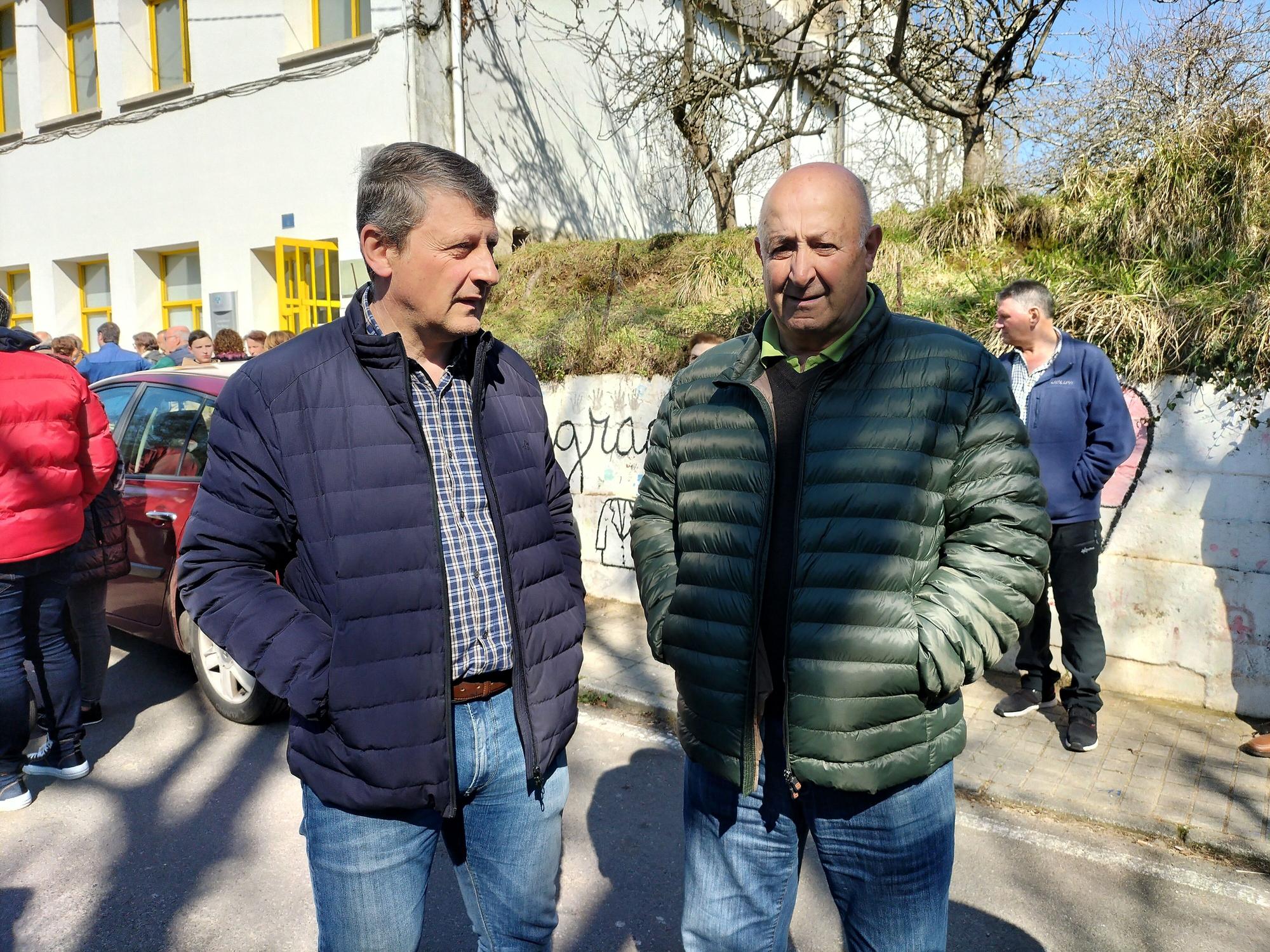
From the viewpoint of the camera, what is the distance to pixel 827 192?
1.87m

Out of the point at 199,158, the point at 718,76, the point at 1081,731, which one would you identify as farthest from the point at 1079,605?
the point at 199,158

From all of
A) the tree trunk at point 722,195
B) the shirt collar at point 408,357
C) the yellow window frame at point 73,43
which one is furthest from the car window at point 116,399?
the yellow window frame at point 73,43

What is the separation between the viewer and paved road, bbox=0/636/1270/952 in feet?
10.00

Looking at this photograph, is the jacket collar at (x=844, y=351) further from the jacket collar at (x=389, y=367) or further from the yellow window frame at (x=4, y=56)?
the yellow window frame at (x=4, y=56)

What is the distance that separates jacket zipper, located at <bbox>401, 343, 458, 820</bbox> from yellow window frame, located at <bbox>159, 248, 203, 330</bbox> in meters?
12.5

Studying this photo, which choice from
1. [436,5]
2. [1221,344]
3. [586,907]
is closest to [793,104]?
[436,5]

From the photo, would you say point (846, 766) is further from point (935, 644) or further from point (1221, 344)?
point (1221, 344)

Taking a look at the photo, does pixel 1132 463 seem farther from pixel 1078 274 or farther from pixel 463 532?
pixel 463 532

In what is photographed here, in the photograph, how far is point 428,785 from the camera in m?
1.83

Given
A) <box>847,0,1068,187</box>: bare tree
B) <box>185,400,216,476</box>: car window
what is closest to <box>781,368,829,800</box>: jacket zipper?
<box>185,400,216,476</box>: car window

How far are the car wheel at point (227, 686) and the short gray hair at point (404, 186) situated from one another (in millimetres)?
3357

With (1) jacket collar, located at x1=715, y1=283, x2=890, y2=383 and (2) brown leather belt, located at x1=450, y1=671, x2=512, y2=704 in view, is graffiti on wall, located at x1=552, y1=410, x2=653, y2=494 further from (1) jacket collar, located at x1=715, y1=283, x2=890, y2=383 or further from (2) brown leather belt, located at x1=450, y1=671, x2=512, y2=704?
(2) brown leather belt, located at x1=450, y1=671, x2=512, y2=704

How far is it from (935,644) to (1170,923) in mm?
2173

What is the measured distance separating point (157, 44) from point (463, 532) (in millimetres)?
14256
